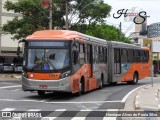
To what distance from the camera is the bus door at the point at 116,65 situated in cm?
3114

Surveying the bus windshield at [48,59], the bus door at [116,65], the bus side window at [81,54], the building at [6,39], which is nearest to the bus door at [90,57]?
the bus side window at [81,54]

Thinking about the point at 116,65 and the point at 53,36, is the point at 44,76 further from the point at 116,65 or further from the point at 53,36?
the point at 116,65

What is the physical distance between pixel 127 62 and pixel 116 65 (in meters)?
1.79

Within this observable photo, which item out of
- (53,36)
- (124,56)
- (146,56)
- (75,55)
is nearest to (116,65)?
(124,56)

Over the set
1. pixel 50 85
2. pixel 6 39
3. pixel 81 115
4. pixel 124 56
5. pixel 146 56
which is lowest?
pixel 81 115

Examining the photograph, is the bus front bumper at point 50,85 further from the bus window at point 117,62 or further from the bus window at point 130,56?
the bus window at point 130,56

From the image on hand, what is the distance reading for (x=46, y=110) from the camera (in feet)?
51.1

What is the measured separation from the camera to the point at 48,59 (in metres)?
20.0

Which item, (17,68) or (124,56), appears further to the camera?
(17,68)

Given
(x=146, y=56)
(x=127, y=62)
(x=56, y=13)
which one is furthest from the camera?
(x=56, y=13)

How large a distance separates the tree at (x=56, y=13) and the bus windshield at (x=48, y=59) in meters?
25.0

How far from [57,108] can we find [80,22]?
31.4m

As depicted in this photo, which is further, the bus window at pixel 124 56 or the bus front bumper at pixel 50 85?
the bus window at pixel 124 56

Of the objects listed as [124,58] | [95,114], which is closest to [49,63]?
[95,114]
